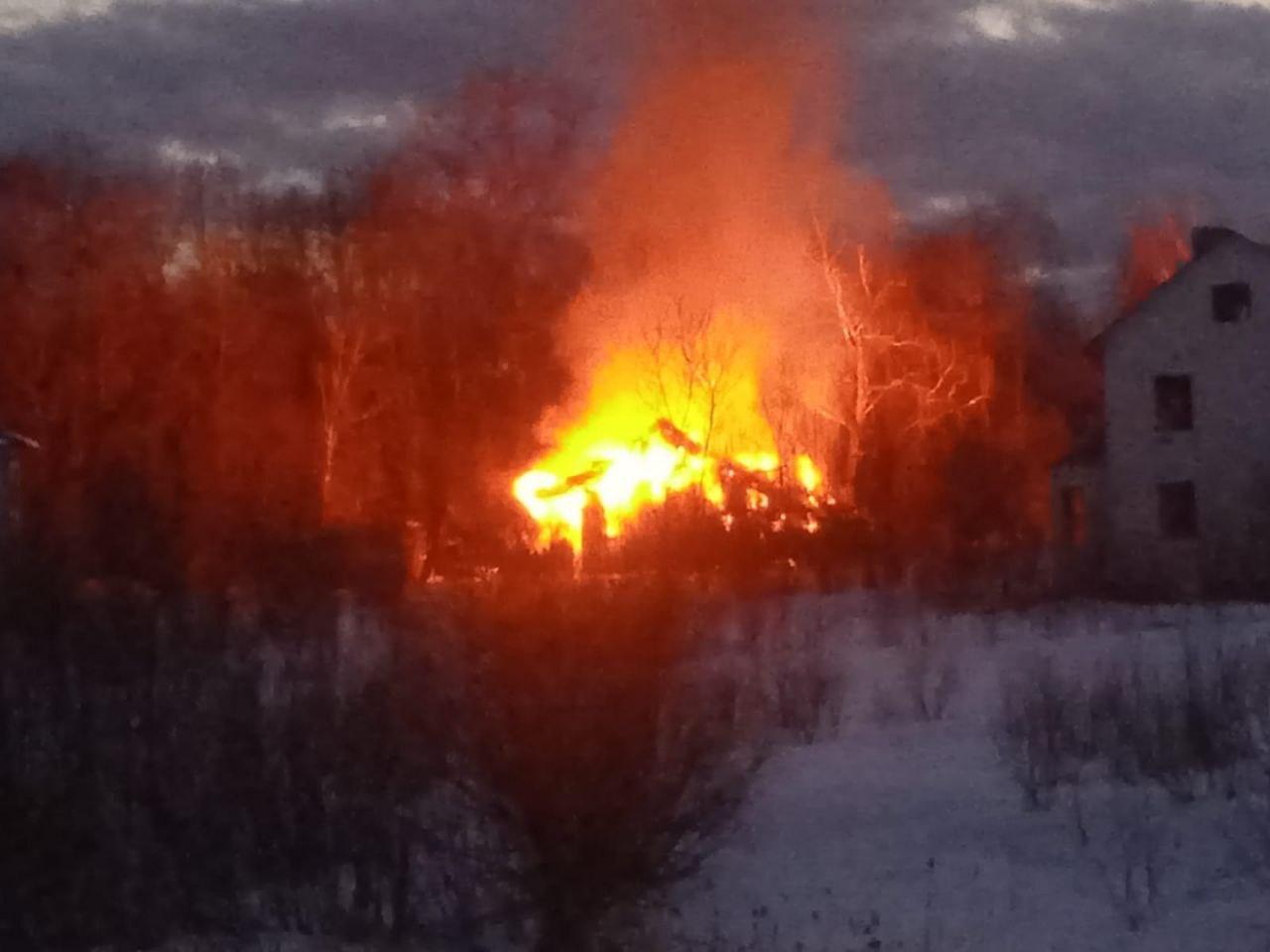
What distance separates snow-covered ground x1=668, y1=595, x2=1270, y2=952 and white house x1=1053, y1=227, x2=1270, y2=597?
19.6 metres

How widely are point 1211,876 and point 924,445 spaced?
119 ft

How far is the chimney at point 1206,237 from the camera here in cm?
3281

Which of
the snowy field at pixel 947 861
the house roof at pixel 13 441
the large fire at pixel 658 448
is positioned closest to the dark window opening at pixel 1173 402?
the large fire at pixel 658 448

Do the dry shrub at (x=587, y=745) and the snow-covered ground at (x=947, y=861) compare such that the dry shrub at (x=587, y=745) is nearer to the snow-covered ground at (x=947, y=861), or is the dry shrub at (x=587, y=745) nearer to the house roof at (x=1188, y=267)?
the snow-covered ground at (x=947, y=861)

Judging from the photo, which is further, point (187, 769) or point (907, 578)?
point (907, 578)

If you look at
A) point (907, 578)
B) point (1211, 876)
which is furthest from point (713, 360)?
point (1211, 876)

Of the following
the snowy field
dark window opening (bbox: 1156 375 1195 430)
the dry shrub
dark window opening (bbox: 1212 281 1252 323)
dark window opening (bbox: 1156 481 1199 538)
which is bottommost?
the snowy field

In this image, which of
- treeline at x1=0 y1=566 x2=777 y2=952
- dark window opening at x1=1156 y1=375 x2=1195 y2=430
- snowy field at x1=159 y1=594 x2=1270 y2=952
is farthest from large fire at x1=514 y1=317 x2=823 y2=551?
treeline at x1=0 y1=566 x2=777 y2=952

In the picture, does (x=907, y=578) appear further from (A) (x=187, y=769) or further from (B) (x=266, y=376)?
(A) (x=187, y=769)

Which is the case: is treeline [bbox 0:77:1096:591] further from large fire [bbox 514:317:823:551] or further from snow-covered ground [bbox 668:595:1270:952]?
snow-covered ground [bbox 668:595:1270:952]

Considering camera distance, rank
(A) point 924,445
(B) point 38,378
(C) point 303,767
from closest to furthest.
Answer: (C) point 303,767, (B) point 38,378, (A) point 924,445

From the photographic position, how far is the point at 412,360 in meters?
38.3

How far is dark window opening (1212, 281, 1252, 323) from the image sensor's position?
32438mm

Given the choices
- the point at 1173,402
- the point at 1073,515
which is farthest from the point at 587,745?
the point at 1073,515
